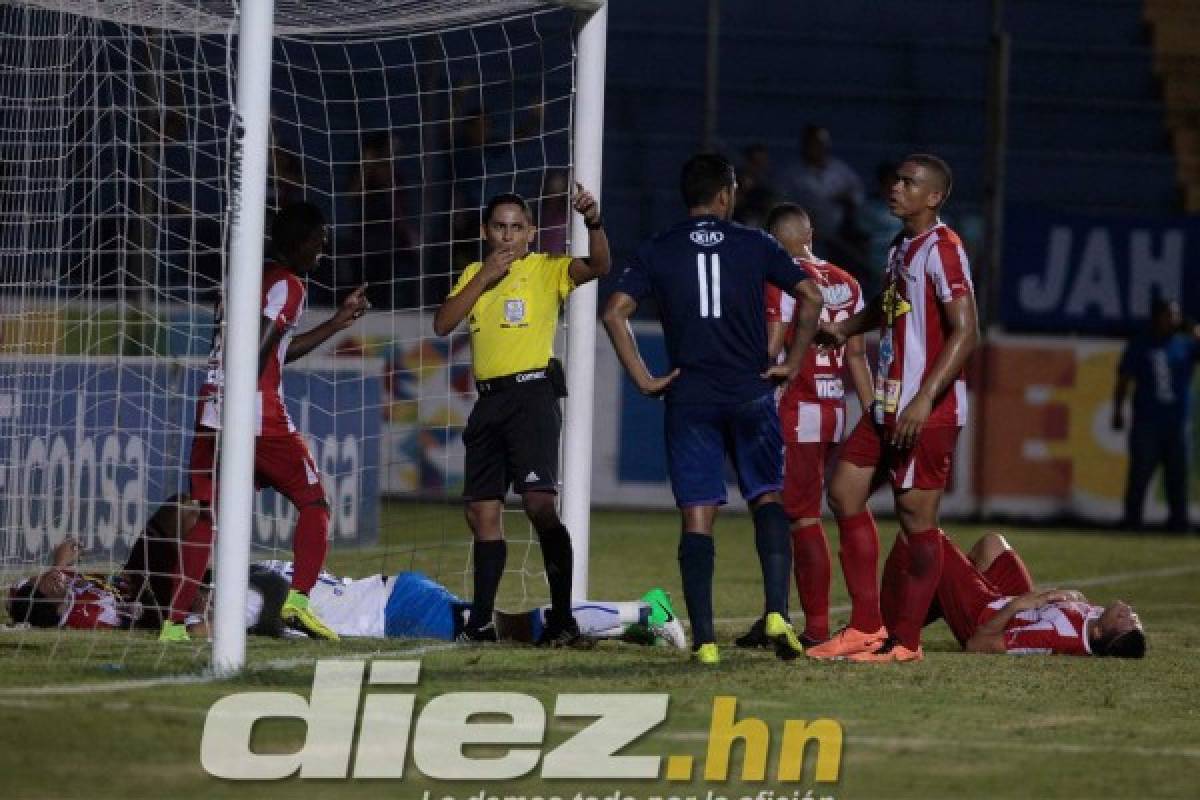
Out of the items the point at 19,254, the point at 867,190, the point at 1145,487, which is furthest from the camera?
the point at 867,190

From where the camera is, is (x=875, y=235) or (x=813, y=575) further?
(x=875, y=235)

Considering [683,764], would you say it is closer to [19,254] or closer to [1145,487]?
[19,254]

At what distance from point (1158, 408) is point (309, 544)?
486 inches

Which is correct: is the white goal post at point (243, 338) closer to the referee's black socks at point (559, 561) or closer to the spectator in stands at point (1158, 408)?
the referee's black socks at point (559, 561)

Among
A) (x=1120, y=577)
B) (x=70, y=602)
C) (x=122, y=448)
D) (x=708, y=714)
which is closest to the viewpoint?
(x=708, y=714)

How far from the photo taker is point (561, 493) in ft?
34.5

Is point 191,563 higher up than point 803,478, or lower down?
lower down

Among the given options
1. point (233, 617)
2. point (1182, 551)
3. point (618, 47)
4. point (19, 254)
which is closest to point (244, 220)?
point (233, 617)

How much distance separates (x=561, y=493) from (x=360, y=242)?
23.5ft

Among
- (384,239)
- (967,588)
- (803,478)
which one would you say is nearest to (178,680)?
(803,478)

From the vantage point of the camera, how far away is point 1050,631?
32.0ft

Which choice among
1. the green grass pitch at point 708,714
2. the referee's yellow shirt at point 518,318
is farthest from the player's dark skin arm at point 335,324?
the green grass pitch at point 708,714

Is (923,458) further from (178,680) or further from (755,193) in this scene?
(755,193)

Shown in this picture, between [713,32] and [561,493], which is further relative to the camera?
[713,32]
